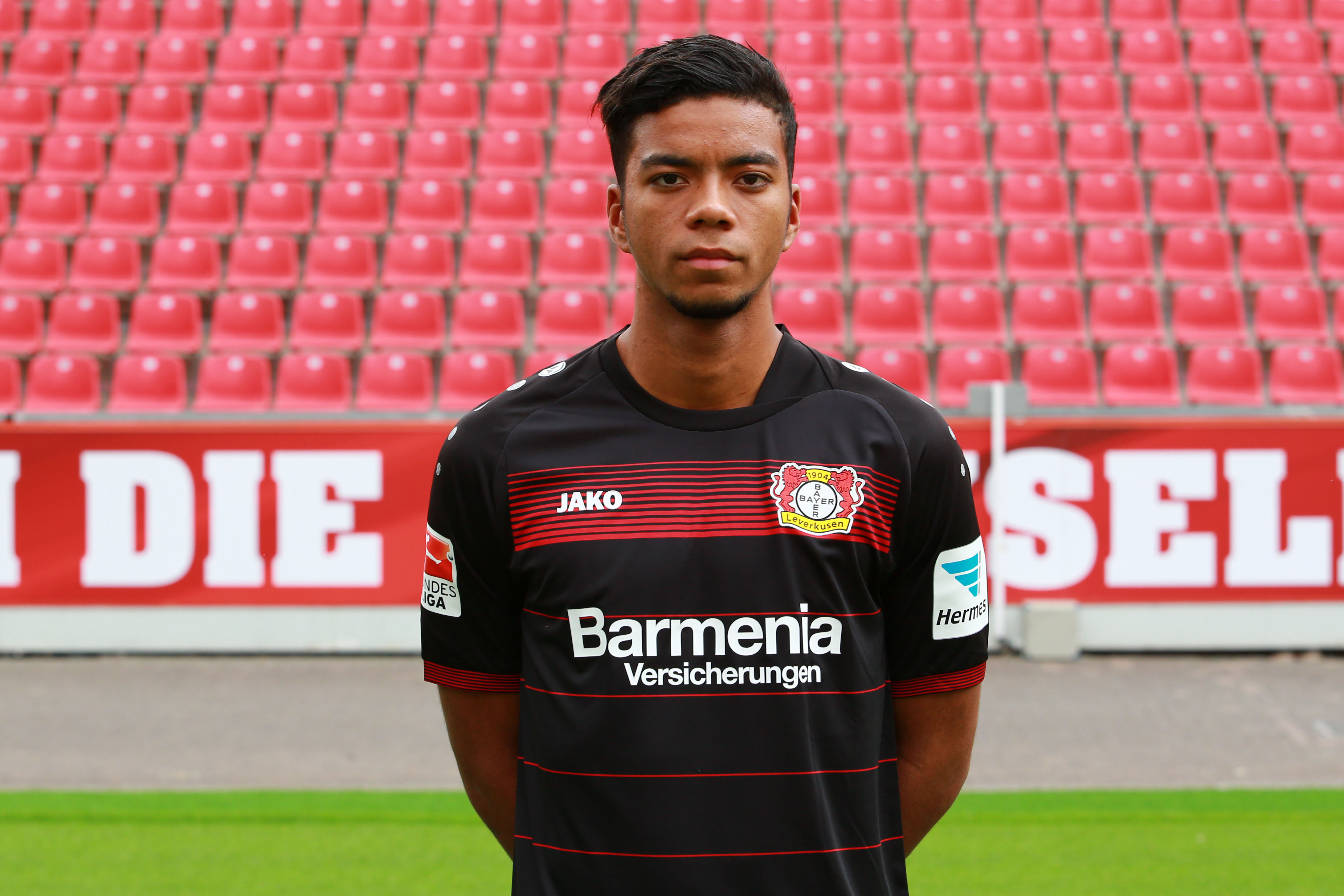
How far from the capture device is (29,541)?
21.5ft

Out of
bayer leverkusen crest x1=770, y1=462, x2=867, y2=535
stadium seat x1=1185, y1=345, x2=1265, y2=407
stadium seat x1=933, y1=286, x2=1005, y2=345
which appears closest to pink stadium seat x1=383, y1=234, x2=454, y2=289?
stadium seat x1=933, y1=286, x2=1005, y2=345

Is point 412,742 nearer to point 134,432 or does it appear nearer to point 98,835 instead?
point 98,835

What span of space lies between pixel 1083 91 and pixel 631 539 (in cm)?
1008

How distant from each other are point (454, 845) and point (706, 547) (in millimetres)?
3061

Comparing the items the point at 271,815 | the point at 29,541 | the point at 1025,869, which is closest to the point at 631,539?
the point at 1025,869

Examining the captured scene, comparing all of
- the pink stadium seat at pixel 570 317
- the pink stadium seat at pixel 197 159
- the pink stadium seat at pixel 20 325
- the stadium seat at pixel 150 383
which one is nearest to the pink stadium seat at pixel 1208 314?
the pink stadium seat at pixel 570 317

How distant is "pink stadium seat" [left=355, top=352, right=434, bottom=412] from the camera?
308 inches

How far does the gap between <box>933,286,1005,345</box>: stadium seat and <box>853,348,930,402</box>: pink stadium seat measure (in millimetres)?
721

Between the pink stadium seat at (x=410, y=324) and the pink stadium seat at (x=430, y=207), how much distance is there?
1.14 m

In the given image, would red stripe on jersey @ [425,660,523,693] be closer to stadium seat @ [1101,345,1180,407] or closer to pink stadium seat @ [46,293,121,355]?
stadium seat @ [1101,345,1180,407]

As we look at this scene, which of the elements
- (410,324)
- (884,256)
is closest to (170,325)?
(410,324)

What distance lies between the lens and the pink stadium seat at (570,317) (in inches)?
328

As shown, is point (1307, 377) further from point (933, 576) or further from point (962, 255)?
point (933, 576)

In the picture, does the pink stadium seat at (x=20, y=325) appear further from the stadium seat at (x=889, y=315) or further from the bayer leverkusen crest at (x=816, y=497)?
the bayer leverkusen crest at (x=816, y=497)
